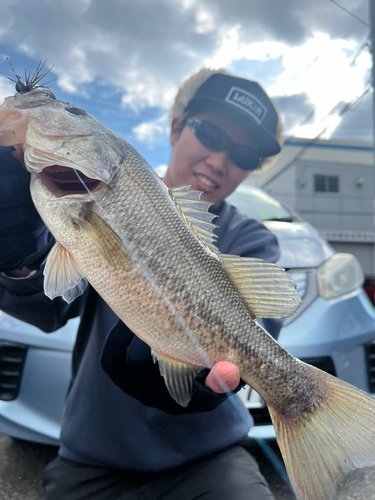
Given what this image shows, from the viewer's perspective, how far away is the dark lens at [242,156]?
5.44ft

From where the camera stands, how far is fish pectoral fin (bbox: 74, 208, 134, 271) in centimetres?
90

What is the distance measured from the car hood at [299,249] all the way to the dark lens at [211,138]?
64 cm

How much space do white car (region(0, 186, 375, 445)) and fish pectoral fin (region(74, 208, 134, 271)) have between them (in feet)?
3.27

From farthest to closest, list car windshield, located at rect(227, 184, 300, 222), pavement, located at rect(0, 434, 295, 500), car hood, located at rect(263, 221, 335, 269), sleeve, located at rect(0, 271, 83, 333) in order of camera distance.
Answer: car windshield, located at rect(227, 184, 300, 222)
car hood, located at rect(263, 221, 335, 269)
pavement, located at rect(0, 434, 295, 500)
sleeve, located at rect(0, 271, 83, 333)

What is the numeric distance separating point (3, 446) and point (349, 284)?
2.05m

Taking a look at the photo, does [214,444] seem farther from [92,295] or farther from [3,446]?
[3,446]

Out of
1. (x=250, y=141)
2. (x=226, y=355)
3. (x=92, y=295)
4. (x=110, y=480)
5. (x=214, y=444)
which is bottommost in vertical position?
(x=110, y=480)

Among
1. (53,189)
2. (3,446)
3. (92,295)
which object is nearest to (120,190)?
(53,189)

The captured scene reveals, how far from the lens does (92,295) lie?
5.53 feet

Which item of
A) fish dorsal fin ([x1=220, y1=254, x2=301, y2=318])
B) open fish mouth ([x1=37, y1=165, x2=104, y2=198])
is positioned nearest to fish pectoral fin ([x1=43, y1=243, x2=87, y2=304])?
open fish mouth ([x1=37, y1=165, x2=104, y2=198])

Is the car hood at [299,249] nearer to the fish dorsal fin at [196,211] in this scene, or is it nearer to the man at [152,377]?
the man at [152,377]

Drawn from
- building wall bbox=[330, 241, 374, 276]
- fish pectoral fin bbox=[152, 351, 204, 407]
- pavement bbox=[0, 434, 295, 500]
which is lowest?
pavement bbox=[0, 434, 295, 500]

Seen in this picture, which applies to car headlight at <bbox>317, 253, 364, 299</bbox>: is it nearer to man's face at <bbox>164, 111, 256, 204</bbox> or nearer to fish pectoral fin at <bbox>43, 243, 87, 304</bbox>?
man's face at <bbox>164, 111, 256, 204</bbox>

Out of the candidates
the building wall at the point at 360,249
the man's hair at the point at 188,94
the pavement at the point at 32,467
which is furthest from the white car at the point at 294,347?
the building wall at the point at 360,249
